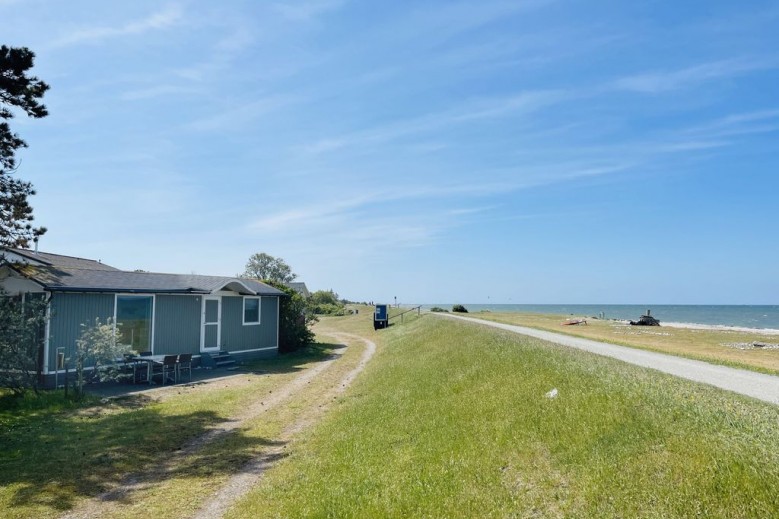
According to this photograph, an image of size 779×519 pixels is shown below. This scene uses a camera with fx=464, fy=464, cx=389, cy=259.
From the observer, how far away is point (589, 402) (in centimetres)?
784

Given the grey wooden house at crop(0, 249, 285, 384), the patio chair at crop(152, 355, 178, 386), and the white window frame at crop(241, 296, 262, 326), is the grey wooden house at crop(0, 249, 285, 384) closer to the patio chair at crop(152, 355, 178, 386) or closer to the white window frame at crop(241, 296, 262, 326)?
the white window frame at crop(241, 296, 262, 326)

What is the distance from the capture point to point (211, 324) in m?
23.5

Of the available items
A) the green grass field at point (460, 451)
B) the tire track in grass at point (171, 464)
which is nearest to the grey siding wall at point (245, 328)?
the tire track in grass at point (171, 464)

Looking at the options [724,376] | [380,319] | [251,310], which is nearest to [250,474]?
[724,376]

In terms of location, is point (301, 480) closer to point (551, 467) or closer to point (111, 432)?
point (551, 467)

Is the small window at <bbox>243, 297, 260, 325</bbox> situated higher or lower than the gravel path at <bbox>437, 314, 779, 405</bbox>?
higher

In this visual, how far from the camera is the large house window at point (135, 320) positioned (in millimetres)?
19484

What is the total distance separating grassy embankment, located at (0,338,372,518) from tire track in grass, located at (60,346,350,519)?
0.21 ft

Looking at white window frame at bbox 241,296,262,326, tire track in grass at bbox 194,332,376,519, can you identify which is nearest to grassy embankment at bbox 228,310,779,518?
tire track in grass at bbox 194,332,376,519

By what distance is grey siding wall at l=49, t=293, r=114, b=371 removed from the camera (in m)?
16.9

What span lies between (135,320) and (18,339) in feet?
19.7

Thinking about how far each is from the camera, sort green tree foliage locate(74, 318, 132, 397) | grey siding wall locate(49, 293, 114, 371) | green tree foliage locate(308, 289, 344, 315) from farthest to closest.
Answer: green tree foliage locate(308, 289, 344, 315) → grey siding wall locate(49, 293, 114, 371) → green tree foliage locate(74, 318, 132, 397)

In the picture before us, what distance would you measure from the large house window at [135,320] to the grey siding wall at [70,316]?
2.42 ft

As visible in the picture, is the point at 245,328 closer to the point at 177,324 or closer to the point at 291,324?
the point at 291,324
